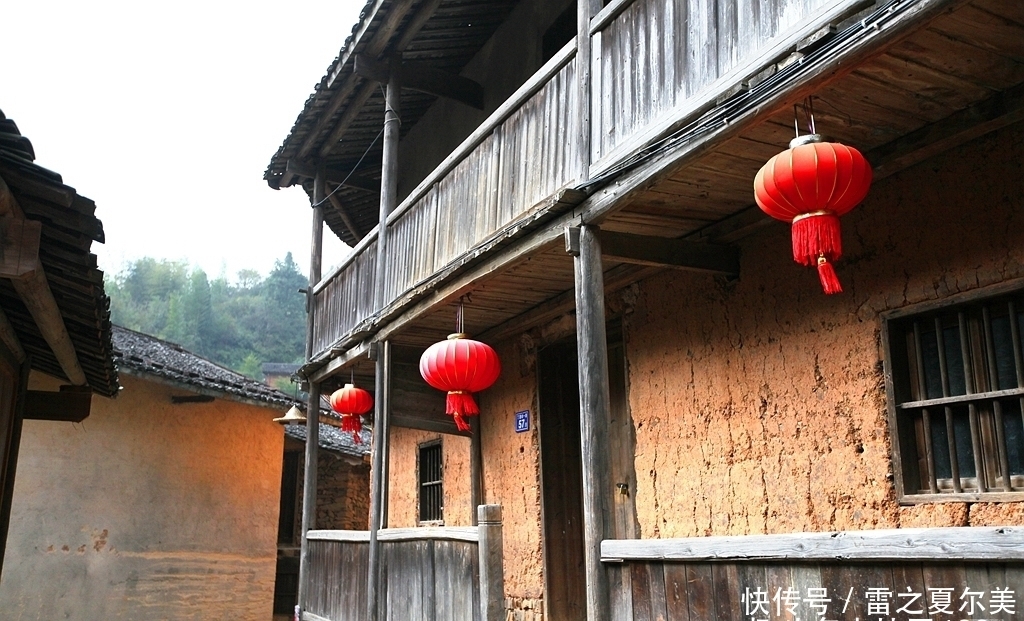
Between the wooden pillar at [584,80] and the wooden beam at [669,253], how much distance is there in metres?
0.52

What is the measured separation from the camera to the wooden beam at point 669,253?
6094mm

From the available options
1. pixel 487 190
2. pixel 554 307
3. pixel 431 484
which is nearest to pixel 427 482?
pixel 431 484

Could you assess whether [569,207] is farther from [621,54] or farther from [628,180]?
[621,54]

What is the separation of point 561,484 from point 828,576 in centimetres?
556

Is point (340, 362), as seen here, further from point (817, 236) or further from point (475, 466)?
point (817, 236)

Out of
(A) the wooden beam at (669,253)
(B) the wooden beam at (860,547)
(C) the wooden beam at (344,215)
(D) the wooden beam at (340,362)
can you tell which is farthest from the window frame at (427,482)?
(B) the wooden beam at (860,547)

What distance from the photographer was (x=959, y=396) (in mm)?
5117

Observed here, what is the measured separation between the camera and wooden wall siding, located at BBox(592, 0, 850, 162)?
4.71 metres

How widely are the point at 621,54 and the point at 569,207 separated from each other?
1.07 m

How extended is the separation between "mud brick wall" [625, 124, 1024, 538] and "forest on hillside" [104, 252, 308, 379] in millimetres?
48603

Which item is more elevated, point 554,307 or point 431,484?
point 554,307

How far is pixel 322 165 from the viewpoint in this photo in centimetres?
1266

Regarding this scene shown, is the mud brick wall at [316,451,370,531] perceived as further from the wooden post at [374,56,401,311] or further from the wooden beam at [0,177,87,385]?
the wooden beam at [0,177,87,385]

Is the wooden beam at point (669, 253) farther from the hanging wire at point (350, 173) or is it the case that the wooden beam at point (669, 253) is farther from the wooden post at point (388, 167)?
the hanging wire at point (350, 173)
